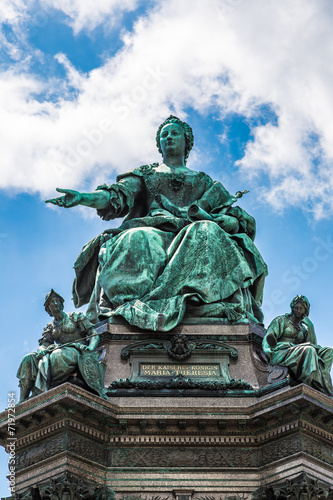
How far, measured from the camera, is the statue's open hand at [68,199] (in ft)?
88.7

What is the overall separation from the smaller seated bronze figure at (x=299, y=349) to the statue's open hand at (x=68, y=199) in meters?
6.47

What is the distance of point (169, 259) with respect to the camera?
87.1 feet

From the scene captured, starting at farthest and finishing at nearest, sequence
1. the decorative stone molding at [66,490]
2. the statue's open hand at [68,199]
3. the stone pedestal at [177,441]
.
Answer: the statue's open hand at [68,199] < the stone pedestal at [177,441] < the decorative stone molding at [66,490]

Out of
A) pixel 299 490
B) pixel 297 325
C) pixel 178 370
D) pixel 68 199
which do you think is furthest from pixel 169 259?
pixel 299 490

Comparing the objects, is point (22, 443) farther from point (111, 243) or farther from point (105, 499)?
point (111, 243)

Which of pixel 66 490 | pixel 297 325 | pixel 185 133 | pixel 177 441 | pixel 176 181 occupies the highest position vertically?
pixel 185 133

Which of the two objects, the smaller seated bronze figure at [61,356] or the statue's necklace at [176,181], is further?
the statue's necklace at [176,181]

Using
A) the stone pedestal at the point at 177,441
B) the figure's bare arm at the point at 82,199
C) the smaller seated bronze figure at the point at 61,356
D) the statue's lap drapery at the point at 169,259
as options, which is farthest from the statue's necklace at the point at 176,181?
the stone pedestal at the point at 177,441

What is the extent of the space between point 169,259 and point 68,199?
10.2 feet

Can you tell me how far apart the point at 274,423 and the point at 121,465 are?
3.21 m

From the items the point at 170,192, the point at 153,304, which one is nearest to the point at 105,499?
the point at 153,304

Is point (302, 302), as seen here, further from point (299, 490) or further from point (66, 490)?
point (66, 490)

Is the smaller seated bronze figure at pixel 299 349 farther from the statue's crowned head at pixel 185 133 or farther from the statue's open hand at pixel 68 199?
the statue's crowned head at pixel 185 133

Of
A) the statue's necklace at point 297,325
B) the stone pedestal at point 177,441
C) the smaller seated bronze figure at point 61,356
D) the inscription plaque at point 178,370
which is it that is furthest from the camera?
the statue's necklace at point 297,325
